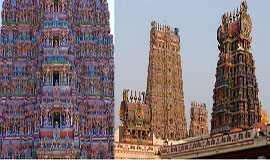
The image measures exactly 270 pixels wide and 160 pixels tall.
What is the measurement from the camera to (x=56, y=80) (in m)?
49.0

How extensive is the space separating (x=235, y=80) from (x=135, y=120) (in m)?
13.1

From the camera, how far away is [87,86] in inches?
2029

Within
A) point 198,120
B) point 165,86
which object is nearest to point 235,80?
point 165,86

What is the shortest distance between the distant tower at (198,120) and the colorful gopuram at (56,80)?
43820 millimetres

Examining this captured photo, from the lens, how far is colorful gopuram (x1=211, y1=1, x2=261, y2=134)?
57.7 m

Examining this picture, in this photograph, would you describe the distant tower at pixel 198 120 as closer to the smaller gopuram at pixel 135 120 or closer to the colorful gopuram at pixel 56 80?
the smaller gopuram at pixel 135 120

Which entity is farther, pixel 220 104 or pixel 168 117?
pixel 168 117

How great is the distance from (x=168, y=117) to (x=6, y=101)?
41986 millimetres

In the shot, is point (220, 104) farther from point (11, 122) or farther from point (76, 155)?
point (11, 122)

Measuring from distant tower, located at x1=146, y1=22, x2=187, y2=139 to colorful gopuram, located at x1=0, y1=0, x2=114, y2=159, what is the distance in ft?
112

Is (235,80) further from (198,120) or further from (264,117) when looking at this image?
(198,120)

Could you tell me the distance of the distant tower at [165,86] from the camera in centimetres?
8625

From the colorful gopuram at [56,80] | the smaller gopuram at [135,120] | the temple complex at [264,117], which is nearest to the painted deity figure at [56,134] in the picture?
the colorful gopuram at [56,80]

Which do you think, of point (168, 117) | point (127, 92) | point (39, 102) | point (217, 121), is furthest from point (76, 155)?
point (168, 117)
